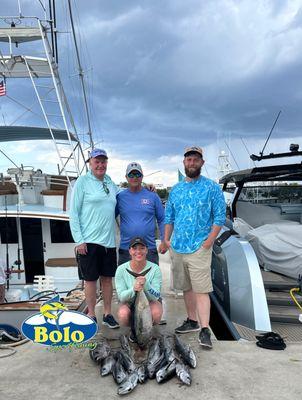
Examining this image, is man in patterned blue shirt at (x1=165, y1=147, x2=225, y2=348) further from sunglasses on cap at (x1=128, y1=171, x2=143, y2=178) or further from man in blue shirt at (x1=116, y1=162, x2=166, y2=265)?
sunglasses on cap at (x1=128, y1=171, x2=143, y2=178)

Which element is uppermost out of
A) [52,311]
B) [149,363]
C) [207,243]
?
[207,243]

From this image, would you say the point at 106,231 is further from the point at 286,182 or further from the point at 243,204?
the point at 286,182

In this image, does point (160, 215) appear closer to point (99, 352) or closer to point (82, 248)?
point (82, 248)

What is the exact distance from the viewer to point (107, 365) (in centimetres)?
284

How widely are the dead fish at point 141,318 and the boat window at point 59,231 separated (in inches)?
191

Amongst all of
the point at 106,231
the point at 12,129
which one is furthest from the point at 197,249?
the point at 12,129

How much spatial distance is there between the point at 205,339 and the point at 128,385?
88 cm

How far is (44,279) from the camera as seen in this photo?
6848 mm

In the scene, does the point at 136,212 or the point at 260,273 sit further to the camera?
the point at 260,273

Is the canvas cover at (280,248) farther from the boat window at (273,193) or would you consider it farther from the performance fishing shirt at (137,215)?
the boat window at (273,193)

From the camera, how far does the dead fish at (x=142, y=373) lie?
2678mm

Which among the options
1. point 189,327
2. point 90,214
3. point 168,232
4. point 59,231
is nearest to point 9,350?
point 90,214

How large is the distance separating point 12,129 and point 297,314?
798 centimetres

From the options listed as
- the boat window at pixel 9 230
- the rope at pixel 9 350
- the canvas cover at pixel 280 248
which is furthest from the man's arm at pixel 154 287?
the boat window at pixel 9 230
